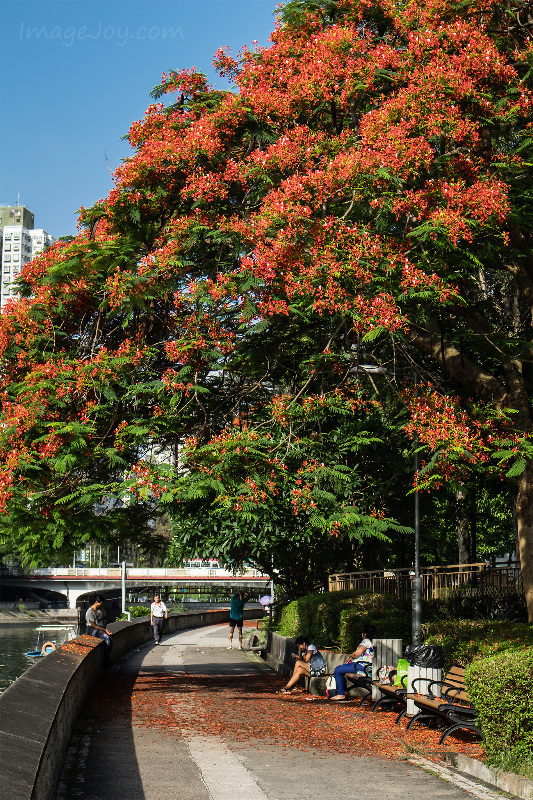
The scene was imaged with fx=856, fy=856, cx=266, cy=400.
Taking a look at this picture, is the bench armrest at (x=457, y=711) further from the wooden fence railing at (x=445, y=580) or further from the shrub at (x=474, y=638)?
the wooden fence railing at (x=445, y=580)

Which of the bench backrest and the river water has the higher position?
the bench backrest

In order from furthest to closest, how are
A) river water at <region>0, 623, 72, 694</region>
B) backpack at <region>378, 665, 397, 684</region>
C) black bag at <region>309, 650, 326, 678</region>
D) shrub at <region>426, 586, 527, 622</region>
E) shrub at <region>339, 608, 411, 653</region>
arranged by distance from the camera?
1. river water at <region>0, 623, 72, 694</region>
2. shrub at <region>426, 586, 527, 622</region>
3. shrub at <region>339, 608, 411, 653</region>
4. black bag at <region>309, 650, 326, 678</region>
5. backpack at <region>378, 665, 397, 684</region>

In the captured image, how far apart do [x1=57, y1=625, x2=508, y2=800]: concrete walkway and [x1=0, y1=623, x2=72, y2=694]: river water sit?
20982 millimetres

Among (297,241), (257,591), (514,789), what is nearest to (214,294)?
(297,241)

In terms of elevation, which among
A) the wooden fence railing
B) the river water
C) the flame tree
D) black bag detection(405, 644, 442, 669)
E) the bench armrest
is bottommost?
the river water

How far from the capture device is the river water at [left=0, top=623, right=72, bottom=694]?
1753 inches

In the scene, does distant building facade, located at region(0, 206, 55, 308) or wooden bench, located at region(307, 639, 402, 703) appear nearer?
wooden bench, located at region(307, 639, 402, 703)

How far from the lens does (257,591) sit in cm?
9862

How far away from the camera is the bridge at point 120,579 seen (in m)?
94.8

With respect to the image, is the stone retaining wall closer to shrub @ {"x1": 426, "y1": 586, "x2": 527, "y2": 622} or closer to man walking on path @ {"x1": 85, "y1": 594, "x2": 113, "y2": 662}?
man walking on path @ {"x1": 85, "y1": 594, "x2": 113, "y2": 662}

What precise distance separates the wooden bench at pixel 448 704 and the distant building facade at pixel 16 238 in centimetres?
16423

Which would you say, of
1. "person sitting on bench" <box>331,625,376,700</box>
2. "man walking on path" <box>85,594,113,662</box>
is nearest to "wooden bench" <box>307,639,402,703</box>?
"person sitting on bench" <box>331,625,376,700</box>

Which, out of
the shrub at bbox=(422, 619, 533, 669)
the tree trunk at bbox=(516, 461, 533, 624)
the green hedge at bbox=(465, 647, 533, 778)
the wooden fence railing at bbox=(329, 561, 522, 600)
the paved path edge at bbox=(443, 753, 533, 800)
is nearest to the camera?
the paved path edge at bbox=(443, 753, 533, 800)

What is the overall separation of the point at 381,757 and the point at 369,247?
6.54m
